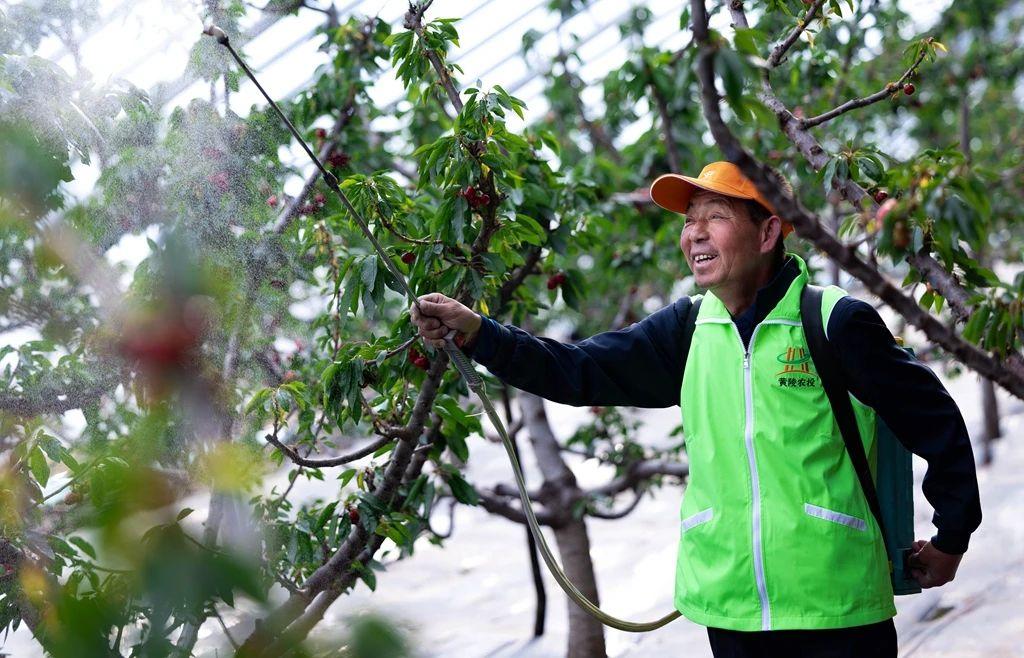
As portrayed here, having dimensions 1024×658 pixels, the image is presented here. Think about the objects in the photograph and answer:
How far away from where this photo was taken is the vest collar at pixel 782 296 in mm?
1500

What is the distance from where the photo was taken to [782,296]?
60.1 inches

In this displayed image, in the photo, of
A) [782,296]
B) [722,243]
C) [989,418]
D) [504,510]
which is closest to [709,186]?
[722,243]

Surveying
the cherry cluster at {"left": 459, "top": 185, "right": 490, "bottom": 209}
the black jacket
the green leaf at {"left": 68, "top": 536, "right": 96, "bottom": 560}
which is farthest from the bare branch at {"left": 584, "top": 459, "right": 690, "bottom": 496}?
the green leaf at {"left": 68, "top": 536, "right": 96, "bottom": 560}

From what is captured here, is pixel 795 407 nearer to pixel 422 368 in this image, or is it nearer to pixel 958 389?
pixel 422 368

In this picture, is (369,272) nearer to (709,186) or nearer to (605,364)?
(605,364)

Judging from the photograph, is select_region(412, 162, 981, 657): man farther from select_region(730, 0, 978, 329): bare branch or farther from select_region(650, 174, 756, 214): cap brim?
select_region(730, 0, 978, 329): bare branch

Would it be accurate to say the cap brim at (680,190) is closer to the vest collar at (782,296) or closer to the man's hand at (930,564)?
the vest collar at (782,296)

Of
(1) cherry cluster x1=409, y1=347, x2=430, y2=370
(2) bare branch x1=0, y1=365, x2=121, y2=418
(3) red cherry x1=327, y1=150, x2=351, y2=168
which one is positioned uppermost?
(3) red cherry x1=327, y1=150, x2=351, y2=168

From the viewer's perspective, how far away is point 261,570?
0.67m

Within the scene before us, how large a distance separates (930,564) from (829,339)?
358 millimetres

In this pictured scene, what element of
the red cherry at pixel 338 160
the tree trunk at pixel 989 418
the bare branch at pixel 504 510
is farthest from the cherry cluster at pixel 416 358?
the tree trunk at pixel 989 418

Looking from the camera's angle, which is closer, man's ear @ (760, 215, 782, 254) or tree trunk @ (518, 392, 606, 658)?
man's ear @ (760, 215, 782, 254)

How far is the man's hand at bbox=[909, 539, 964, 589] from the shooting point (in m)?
1.47

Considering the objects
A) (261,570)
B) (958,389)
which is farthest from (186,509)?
(958,389)
